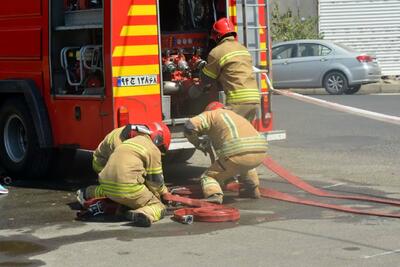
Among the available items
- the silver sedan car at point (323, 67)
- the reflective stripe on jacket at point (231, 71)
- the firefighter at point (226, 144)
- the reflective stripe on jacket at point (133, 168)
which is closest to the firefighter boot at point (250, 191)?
the firefighter at point (226, 144)

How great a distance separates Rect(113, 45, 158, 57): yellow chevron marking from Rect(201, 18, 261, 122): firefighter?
0.72m

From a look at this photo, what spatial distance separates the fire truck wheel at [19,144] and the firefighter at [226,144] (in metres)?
2.27

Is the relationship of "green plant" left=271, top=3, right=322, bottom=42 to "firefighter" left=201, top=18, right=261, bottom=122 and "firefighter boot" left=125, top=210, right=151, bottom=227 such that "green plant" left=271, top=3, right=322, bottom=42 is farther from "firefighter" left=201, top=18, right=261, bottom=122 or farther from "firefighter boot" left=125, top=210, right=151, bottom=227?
"firefighter boot" left=125, top=210, right=151, bottom=227

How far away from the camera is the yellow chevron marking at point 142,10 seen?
26.1 feet

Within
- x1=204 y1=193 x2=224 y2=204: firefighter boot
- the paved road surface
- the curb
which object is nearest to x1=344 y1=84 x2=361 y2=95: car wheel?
the curb

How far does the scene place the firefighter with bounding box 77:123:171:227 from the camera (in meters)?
6.99

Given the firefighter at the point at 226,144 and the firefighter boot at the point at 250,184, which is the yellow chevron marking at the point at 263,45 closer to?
the firefighter at the point at 226,144

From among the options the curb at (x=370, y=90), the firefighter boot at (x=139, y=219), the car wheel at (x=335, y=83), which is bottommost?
the firefighter boot at (x=139, y=219)

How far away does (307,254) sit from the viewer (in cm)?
584

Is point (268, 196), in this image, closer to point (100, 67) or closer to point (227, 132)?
point (227, 132)

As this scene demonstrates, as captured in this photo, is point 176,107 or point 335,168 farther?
point 335,168

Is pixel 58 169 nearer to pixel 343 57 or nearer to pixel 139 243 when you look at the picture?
pixel 139 243

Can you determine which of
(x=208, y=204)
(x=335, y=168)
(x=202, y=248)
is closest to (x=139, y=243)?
(x=202, y=248)

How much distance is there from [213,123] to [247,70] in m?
1.03
